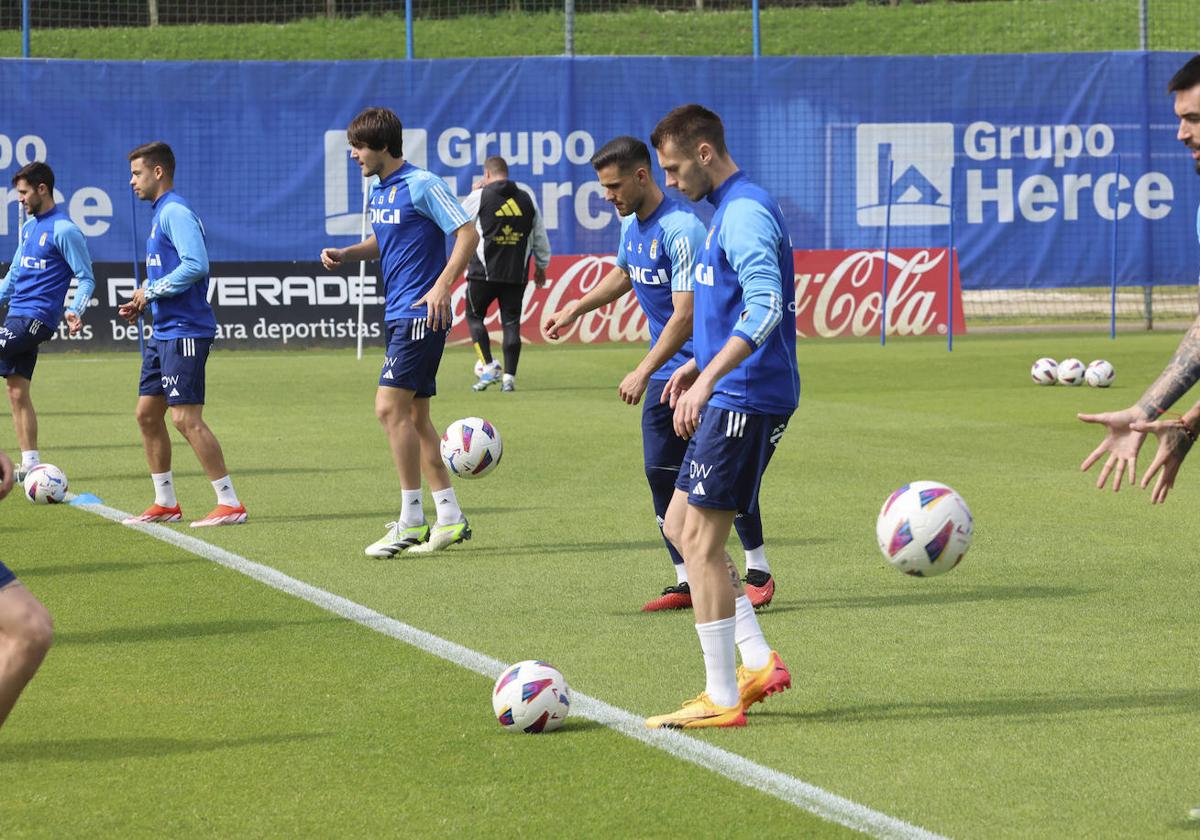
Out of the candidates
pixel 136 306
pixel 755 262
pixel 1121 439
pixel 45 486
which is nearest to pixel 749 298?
pixel 755 262

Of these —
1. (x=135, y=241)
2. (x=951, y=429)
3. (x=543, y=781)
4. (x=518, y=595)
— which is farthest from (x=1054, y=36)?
(x=543, y=781)

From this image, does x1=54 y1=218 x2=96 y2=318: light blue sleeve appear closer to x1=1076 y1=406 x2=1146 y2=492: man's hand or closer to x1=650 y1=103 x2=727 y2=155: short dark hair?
x1=650 y1=103 x2=727 y2=155: short dark hair

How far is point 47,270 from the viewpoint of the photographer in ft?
41.3

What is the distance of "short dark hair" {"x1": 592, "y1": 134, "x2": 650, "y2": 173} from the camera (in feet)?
24.8

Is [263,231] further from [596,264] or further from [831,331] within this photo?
[831,331]

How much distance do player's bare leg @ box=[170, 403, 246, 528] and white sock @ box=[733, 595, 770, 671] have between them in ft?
16.6

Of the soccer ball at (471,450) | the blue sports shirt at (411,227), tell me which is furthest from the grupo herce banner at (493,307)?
the blue sports shirt at (411,227)

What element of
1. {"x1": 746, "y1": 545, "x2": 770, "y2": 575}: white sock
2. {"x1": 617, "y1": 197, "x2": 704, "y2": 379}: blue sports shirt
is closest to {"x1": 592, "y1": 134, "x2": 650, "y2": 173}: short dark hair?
{"x1": 617, "y1": 197, "x2": 704, "y2": 379}: blue sports shirt

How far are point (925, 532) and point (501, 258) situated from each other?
550 inches

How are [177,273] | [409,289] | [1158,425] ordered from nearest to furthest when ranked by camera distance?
[1158,425], [409,289], [177,273]

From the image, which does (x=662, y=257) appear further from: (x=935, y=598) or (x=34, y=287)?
(x=34, y=287)

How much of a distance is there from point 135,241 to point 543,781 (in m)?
19.9

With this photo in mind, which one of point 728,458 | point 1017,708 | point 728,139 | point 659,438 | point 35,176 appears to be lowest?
point 1017,708

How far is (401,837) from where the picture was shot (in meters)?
4.85
